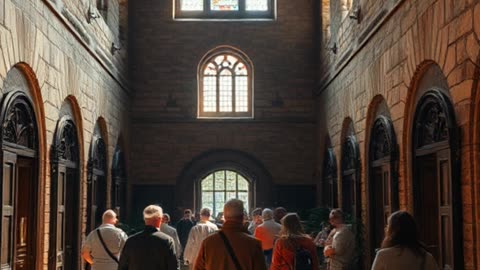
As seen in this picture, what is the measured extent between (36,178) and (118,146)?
22.1 feet

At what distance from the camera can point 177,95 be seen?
1825 centimetres

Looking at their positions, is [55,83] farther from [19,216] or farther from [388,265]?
[388,265]

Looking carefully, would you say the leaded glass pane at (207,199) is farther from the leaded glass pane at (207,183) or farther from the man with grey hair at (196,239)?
the man with grey hair at (196,239)

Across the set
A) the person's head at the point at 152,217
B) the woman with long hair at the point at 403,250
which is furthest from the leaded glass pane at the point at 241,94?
the woman with long hair at the point at 403,250

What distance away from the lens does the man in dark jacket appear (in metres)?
5.89

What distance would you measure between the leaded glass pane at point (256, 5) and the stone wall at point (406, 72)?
362 centimetres

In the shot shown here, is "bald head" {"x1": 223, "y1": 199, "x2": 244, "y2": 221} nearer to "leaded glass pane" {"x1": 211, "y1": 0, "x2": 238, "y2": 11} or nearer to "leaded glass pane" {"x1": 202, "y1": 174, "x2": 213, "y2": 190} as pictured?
"leaded glass pane" {"x1": 202, "y1": 174, "x2": 213, "y2": 190}

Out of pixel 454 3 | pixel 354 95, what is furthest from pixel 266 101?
pixel 454 3

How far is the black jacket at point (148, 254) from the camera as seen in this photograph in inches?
232

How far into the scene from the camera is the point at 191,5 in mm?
18625

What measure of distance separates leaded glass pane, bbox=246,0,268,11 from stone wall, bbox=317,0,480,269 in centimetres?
362

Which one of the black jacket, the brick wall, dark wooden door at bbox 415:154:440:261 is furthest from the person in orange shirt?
the brick wall

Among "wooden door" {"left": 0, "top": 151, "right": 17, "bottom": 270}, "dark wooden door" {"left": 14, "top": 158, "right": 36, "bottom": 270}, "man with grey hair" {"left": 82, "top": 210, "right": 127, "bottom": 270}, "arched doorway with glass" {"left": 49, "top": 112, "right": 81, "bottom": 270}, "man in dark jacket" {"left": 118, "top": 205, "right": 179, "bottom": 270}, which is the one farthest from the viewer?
"arched doorway with glass" {"left": 49, "top": 112, "right": 81, "bottom": 270}

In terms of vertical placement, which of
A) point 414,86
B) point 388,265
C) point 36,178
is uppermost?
point 414,86
